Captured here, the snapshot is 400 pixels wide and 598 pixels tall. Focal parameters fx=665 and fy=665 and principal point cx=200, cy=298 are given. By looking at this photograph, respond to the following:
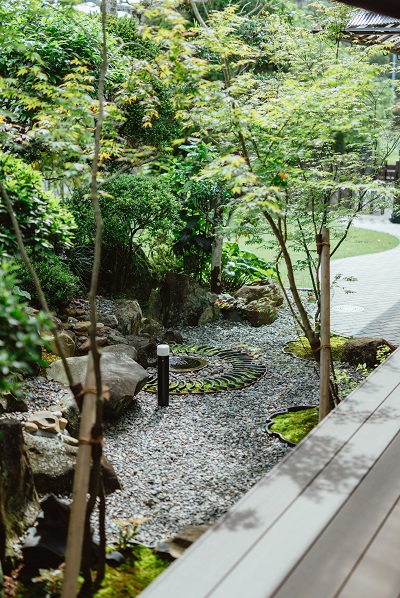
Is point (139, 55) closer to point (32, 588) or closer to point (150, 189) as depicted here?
point (150, 189)

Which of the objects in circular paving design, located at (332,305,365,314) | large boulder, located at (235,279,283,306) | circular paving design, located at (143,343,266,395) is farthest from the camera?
circular paving design, located at (332,305,365,314)

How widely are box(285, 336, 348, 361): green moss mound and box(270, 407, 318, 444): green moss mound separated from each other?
1.23m

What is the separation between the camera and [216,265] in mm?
8062

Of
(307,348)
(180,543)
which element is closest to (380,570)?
(180,543)

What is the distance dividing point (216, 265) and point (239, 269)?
2.25 feet

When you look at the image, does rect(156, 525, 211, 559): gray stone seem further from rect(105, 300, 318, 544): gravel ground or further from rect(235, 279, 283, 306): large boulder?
rect(235, 279, 283, 306): large boulder

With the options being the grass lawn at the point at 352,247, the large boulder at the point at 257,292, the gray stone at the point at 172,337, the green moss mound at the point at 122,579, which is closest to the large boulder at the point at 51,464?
the green moss mound at the point at 122,579

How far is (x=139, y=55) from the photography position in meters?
8.64

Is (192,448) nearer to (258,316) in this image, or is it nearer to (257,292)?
(258,316)

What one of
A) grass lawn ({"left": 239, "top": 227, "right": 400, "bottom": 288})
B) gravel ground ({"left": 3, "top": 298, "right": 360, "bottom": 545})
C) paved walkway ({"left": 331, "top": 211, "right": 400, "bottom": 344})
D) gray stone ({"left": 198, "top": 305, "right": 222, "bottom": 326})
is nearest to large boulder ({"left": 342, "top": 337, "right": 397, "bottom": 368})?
gravel ground ({"left": 3, "top": 298, "right": 360, "bottom": 545})

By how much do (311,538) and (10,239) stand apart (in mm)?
3341

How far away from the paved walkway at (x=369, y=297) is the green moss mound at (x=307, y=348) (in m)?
0.42

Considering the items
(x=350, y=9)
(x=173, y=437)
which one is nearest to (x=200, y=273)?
(x=350, y=9)

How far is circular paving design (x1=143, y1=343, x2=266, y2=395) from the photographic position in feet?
18.4
